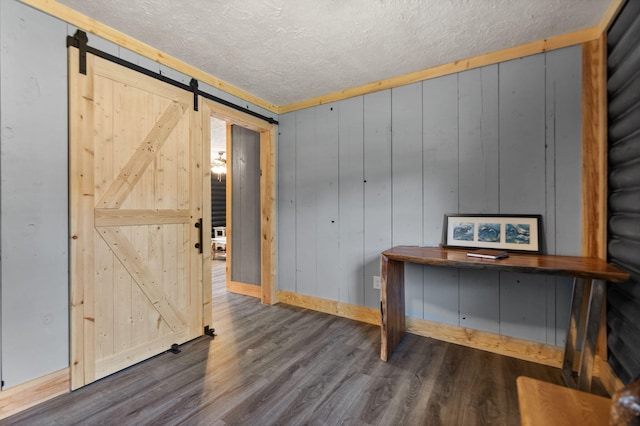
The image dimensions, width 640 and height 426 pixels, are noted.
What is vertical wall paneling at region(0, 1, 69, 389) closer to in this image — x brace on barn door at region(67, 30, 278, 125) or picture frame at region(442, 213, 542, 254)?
x brace on barn door at region(67, 30, 278, 125)

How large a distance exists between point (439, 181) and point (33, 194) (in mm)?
3034

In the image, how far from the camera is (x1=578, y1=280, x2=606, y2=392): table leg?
5.52 feet

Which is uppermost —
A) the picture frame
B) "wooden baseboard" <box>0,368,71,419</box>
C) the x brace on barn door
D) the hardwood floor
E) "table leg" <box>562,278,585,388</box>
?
the x brace on barn door

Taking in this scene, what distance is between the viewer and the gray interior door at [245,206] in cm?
396

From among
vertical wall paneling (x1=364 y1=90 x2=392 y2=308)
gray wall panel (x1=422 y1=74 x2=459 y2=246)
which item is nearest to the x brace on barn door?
vertical wall paneling (x1=364 y1=90 x2=392 y2=308)

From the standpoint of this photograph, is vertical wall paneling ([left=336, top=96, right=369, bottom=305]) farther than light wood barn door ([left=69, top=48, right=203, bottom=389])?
Yes

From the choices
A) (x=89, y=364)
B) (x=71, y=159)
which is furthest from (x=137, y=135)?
(x=89, y=364)

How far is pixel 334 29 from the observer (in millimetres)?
2092

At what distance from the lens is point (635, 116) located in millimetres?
1595

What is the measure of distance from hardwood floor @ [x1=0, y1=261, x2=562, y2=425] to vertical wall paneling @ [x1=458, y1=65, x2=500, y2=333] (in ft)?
1.17

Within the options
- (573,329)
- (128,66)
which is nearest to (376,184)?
(573,329)

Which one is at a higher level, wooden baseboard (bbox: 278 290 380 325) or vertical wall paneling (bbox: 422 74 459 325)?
vertical wall paneling (bbox: 422 74 459 325)

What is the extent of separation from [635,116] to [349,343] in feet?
8.21

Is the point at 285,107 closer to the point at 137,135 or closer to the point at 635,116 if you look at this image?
the point at 137,135
